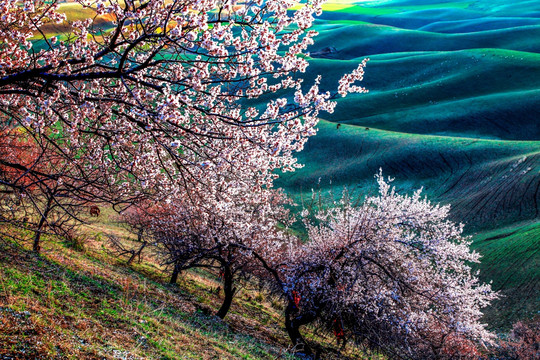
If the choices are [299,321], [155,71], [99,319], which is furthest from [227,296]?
[155,71]

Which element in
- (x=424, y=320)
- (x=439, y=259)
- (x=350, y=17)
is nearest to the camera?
(x=424, y=320)

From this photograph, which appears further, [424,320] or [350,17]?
[350,17]

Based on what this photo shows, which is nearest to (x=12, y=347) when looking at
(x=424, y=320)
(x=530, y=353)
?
(x=424, y=320)

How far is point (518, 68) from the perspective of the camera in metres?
75.6

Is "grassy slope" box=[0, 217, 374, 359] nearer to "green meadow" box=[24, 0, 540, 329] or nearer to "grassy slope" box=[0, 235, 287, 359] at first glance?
"grassy slope" box=[0, 235, 287, 359]

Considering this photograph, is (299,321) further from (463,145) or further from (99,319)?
(463,145)

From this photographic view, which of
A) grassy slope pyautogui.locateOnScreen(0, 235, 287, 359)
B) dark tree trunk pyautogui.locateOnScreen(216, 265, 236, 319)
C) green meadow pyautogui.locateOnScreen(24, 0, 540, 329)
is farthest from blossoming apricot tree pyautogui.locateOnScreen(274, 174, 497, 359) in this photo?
green meadow pyautogui.locateOnScreen(24, 0, 540, 329)

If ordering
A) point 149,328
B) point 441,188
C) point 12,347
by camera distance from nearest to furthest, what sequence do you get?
point 12,347
point 149,328
point 441,188

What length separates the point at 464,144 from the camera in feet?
143

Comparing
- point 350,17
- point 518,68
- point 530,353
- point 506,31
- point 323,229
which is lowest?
point 530,353

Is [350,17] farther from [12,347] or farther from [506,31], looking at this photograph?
[12,347]

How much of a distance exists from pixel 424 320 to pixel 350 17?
8069 inches

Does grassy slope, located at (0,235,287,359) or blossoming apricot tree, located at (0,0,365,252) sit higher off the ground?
blossoming apricot tree, located at (0,0,365,252)

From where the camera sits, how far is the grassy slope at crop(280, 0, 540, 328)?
989 inches
